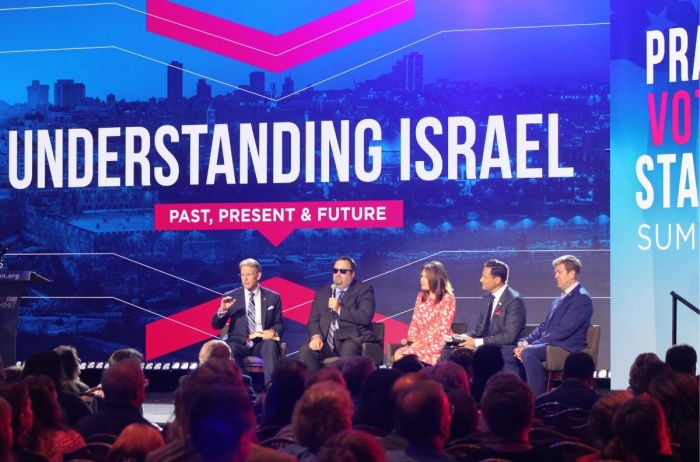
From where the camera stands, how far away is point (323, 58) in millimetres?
9617

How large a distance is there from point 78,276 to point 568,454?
23.6ft

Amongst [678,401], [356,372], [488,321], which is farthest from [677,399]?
[488,321]

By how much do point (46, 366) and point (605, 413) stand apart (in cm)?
274

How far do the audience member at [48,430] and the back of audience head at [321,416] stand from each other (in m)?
0.97

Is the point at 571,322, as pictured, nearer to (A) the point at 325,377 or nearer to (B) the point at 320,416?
(A) the point at 325,377

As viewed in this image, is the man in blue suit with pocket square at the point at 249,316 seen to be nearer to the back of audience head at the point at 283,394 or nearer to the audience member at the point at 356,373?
the audience member at the point at 356,373

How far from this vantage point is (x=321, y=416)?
3.29 metres

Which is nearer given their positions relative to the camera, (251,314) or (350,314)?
(350,314)

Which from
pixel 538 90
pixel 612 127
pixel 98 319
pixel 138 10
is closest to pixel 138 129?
pixel 138 10

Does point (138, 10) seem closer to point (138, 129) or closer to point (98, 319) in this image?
point (138, 129)

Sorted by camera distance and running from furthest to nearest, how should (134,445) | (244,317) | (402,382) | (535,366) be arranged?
(244,317), (535,366), (402,382), (134,445)

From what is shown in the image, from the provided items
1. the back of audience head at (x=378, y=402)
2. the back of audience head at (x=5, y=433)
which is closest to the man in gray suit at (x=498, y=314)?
the back of audience head at (x=378, y=402)

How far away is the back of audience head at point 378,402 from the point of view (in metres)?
4.19

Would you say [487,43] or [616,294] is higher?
[487,43]
